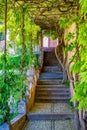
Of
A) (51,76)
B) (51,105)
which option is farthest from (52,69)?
(51,105)

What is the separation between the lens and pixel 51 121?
25.2 feet

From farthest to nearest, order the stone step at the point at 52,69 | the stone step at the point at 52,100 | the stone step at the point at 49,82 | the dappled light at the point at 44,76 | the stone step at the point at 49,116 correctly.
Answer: the stone step at the point at 52,69 → the stone step at the point at 49,82 → the stone step at the point at 52,100 → the stone step at the point at 49,116 → the dappled light at the point at 44,76

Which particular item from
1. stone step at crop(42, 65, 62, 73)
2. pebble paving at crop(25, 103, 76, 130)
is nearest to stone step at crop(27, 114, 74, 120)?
pebble paving at crop(25, 103, 76, 130)

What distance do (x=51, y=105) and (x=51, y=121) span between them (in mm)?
1604

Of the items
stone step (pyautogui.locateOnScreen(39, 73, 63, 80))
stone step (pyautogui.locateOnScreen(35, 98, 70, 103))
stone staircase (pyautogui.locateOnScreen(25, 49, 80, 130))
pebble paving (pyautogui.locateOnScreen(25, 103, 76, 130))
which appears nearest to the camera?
pebble paving (pyautogui.locateOnScreen(25, 103, 76, 130))

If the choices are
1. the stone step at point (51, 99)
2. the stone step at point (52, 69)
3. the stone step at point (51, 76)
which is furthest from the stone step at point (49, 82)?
the stone step at point (52, 69)

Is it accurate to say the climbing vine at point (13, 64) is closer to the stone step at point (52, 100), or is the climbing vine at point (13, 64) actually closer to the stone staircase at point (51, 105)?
the stone staircase at point (51, 105)

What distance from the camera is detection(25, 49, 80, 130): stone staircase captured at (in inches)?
289

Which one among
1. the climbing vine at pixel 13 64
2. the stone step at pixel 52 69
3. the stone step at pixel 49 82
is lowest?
the stone step at pixel 49 82

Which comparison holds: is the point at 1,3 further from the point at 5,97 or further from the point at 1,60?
the point at 5,97

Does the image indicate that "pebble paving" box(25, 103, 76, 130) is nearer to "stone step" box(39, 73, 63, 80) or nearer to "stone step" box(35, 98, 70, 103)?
"stone step" box(35, 98, 70, 103)

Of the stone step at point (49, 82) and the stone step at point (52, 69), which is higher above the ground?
A: the stone step at point (52, 69)

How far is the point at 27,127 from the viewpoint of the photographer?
7148 millimetres

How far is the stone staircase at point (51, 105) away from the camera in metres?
7.34
